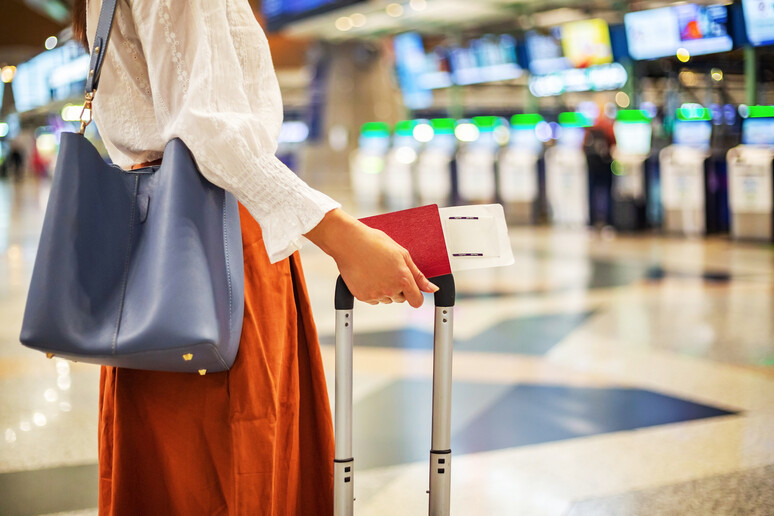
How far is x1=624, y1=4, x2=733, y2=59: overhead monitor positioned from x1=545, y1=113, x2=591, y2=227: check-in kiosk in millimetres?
1397

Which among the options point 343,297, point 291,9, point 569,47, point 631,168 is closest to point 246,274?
point 343,297

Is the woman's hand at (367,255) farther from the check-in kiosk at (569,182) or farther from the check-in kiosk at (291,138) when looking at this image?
the check-in kiosk at (291,138)

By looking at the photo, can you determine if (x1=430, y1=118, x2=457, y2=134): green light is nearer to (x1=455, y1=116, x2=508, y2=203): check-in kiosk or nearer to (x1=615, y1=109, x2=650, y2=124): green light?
(x1=455, y1=116, x2=508, y2=203): check-in kiosk

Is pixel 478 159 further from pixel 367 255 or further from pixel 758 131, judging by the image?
pixel 367 255

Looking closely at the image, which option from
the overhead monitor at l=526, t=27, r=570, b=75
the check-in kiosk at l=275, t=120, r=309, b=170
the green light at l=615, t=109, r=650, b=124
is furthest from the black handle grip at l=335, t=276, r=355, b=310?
the check-in kiosk at l=275, t=120, r=309, b=170

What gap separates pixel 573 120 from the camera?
10305mm

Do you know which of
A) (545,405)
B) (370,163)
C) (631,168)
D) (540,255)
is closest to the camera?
(545,405)

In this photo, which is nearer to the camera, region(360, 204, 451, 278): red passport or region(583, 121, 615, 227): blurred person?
region(360, 204, 451, 278): red passport

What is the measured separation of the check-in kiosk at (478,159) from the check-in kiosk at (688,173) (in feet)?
9.97

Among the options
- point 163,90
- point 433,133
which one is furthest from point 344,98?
point 163,90

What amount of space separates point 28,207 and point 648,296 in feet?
35.7

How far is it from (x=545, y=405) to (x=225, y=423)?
197cm

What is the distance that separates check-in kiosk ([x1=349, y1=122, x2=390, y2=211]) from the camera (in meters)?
13.6

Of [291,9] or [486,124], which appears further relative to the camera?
[486,124]
